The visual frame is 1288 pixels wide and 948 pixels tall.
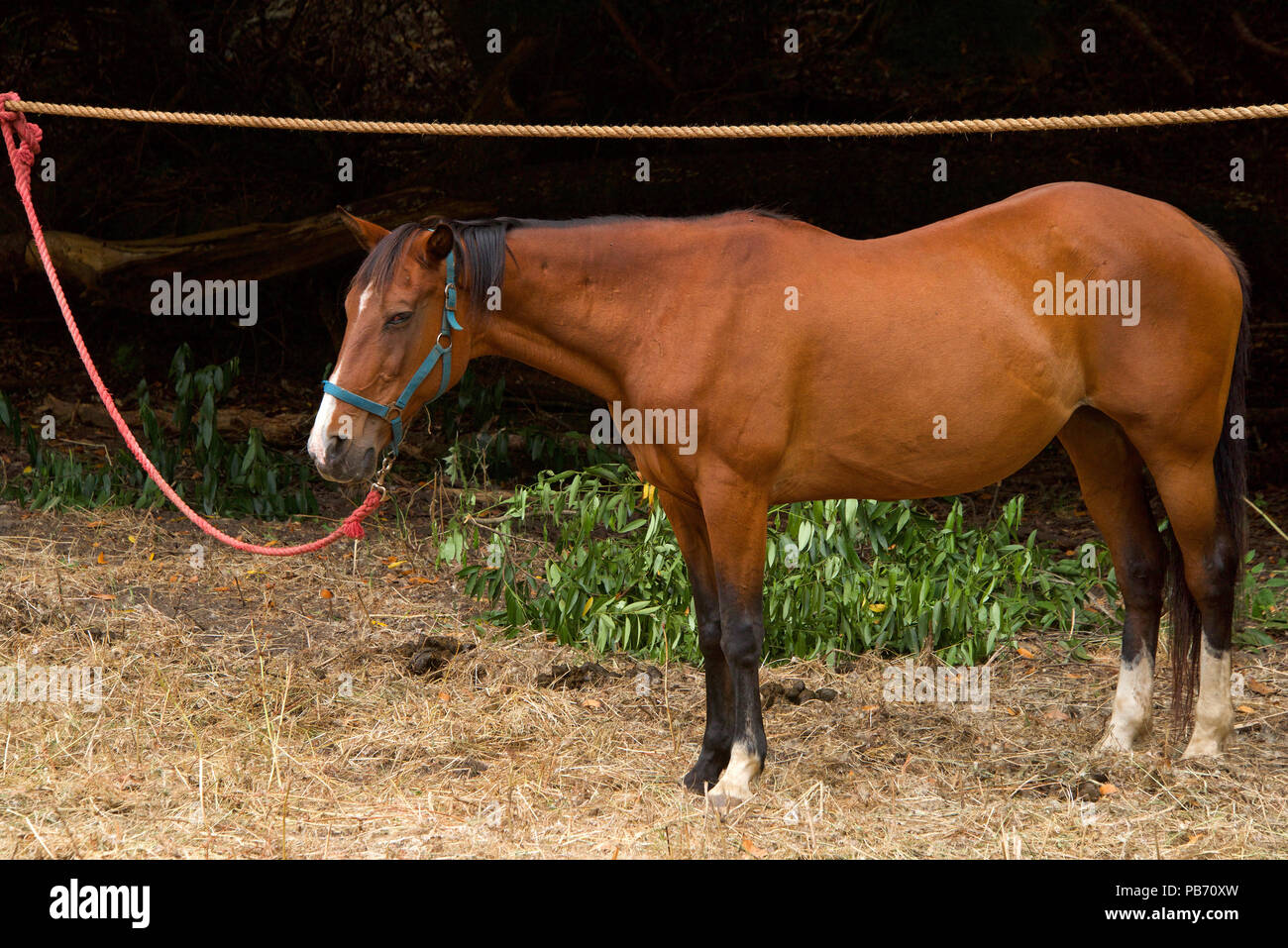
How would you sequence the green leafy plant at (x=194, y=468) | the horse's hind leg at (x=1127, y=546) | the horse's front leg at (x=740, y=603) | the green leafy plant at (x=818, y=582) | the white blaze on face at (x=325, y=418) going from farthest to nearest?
the green leafy plant at (x=194, y=468)
the green leafy plant at (x=818, y=582)
the horse's hind leg at (x=1127, y=546)
the horse's front leg at (x=740, y=603)
the white blaze on face at (x=325, y=418)

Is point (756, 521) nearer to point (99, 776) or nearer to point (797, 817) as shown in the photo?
point (797, 817)

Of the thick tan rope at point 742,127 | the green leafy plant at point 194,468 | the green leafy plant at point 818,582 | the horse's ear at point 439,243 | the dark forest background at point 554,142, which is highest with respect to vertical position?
the dark forest background at point 554,142

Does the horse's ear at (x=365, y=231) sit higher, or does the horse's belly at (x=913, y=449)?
the horse's ear at (x=365, y=231)

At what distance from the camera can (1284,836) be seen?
3357mm

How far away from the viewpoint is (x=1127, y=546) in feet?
13.6

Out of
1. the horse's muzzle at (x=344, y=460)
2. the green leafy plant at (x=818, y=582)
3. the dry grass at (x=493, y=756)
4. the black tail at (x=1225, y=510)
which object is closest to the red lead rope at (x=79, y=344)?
the horse's muzzle at (x=344, y=460)

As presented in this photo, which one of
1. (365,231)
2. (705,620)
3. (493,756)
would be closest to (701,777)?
(705,620)

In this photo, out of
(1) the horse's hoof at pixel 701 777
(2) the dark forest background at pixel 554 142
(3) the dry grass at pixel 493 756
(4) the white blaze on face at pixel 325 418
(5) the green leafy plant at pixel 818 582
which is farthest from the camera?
(2) the dark forest background at pixel 554 142

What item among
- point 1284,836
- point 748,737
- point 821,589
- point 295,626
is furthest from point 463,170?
point 1284,836

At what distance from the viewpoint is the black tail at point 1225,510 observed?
3.94m

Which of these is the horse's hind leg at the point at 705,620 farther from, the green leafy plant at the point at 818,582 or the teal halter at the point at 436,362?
the green leafy plant at the point at 818,582

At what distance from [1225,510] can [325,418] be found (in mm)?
2839

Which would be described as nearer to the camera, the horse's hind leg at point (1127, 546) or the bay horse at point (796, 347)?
the bay horse at point (796, 347)

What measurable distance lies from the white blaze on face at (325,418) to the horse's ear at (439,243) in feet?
0.64
